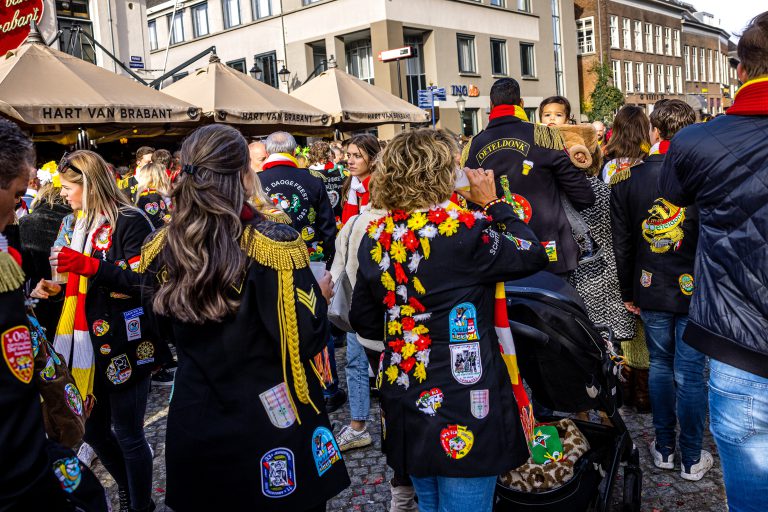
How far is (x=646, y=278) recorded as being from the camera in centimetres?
375

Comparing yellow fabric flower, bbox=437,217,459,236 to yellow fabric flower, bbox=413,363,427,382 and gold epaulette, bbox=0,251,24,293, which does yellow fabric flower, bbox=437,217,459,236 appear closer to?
yellow fabric flower, bbox=413,363,427,382

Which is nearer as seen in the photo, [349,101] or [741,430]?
[741,430]

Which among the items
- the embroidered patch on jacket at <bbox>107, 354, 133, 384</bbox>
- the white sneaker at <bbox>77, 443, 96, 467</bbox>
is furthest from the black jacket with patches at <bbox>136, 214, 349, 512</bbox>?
the white sneaker at <bbox>77, 443, 96, 467</bbox>

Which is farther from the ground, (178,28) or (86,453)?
(178,28)

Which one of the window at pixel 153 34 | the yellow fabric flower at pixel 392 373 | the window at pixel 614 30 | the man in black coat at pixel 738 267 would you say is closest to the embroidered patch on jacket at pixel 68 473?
the yellow fabric flower at pixel 392 373

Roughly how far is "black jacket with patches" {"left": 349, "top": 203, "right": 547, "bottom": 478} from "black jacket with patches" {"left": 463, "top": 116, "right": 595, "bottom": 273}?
1.90m

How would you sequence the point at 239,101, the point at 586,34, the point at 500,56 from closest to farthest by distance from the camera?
1. the point at 239,101
2. the point at 500,56
3. the point at 586,34

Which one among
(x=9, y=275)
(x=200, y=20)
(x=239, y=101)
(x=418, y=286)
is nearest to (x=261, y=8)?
(x=200, y=20)

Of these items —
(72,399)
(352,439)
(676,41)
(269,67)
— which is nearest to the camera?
(72,399)

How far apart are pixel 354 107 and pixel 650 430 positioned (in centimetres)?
878

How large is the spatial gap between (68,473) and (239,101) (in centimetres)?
891

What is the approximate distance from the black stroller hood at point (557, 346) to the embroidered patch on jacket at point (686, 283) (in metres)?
0.83

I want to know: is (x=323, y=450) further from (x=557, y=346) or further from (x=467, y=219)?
(x=557, y=346)

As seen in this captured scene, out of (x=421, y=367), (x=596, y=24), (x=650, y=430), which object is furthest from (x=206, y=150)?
(x=596, y=24)
